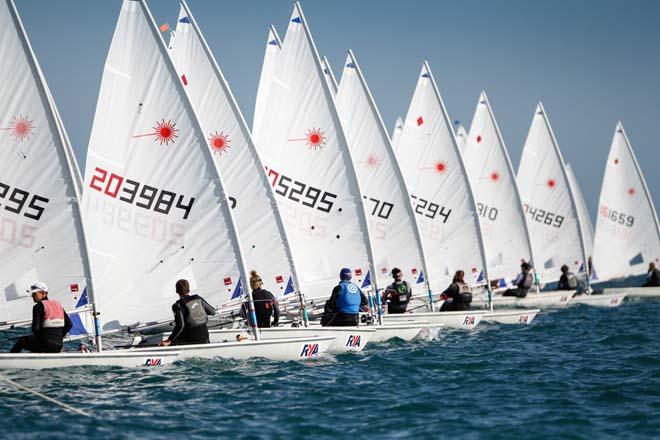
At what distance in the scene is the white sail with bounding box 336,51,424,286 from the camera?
902 inches

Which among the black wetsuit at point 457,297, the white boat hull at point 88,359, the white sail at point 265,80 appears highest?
the white sail at point 265,80

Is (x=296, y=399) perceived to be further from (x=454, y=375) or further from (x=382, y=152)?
(x=382, y=152)

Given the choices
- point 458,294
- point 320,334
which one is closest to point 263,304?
point 320,334

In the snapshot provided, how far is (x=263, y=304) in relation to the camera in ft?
57.1

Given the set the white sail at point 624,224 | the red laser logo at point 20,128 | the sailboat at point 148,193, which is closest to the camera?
the red laser logo at point 20,128

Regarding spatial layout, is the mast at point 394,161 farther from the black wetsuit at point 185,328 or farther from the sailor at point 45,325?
the sailor at point 45,325

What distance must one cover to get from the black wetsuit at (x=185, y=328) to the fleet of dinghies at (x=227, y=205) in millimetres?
299

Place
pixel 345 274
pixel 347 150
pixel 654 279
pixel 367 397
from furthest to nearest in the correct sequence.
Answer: pixel 654 279, pixel 347 150, pixel 345 274, pixel 367 397

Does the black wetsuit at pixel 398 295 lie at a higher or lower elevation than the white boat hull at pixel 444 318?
higher

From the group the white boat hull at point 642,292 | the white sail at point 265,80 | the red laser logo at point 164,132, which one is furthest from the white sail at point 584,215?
the red laser logo at point 164,132

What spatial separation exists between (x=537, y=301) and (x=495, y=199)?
11.5 feet

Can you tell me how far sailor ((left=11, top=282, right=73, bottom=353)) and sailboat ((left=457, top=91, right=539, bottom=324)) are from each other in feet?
56.3

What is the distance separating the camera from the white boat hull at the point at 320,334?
16.9 m

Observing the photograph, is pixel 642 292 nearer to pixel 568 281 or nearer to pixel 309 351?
pixel 568 281
